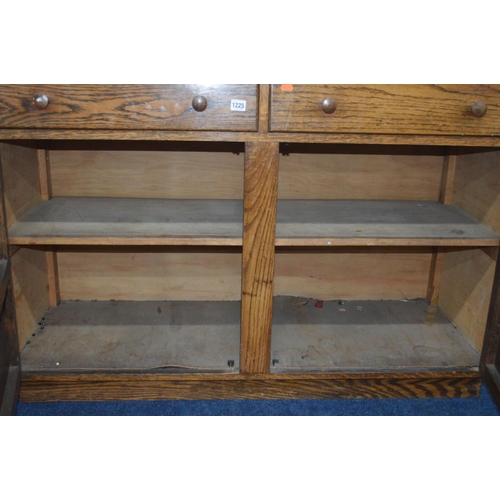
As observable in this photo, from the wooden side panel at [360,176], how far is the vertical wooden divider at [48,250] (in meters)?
0.82

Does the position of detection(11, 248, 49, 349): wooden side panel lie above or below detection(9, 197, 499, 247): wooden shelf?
below

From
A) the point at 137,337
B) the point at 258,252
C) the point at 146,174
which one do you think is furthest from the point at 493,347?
the point at 146,174

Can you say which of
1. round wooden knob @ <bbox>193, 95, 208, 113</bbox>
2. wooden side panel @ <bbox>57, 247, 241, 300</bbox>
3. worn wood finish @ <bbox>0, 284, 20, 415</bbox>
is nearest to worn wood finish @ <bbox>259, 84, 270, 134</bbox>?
round wooden knob @ <bbox>193, 95, 208, 113</bbox>

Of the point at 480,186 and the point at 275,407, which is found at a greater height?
the point at 480,186

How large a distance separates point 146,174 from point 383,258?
94 centimetres

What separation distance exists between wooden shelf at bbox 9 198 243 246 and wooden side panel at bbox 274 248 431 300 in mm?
353

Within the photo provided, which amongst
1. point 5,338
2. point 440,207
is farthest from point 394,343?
point 5,338

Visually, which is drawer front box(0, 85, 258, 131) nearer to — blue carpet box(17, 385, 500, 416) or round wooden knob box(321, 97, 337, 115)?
round wooden knob box(321, 97, 337, 115)

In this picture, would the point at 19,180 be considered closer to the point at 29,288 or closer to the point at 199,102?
the point at 29,288

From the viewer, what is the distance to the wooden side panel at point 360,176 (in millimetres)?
1846

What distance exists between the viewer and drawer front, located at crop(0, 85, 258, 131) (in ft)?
4.31

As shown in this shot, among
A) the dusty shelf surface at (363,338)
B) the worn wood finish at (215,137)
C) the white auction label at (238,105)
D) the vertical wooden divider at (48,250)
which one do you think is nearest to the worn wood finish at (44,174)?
the vertical wooden divider at (48,250)

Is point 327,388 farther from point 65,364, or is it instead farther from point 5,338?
point 5,338

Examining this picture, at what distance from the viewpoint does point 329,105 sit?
133 centimetres
